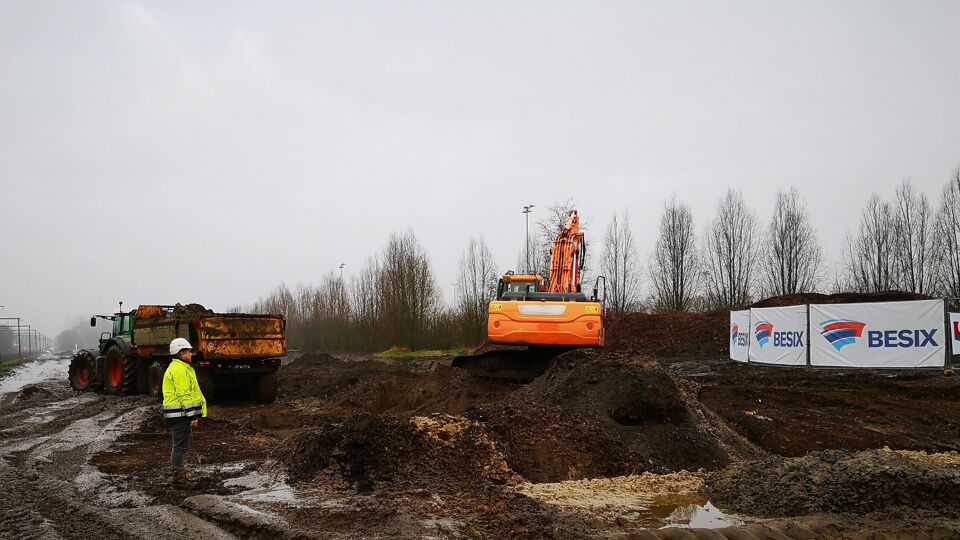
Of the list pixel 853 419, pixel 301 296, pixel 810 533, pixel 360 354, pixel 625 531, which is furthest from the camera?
pixel 301 296

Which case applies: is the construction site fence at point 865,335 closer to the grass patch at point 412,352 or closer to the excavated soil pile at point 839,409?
the excavated soil pile at point 839,409

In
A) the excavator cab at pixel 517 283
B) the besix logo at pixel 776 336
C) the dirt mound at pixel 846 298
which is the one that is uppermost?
the excavator cab at pixel 517 283

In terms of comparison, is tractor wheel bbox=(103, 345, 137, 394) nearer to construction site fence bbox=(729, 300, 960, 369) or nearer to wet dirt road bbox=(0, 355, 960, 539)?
wet dirt road bbox=(0, 355, 960, 539)

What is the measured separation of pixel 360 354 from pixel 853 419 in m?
37.7

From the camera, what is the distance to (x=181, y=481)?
719 cm

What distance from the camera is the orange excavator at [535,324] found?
12.8 metres

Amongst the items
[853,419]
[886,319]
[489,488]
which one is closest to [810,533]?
[489,488]

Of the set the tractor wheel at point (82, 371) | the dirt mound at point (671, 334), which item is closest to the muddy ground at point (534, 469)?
the tractor wheel at point (82, 371)

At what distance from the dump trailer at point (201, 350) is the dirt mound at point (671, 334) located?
16.4 m

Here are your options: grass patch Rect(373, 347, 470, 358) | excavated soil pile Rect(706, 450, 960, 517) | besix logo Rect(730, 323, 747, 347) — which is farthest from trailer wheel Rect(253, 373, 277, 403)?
grass patch Rect(373, 347, 470, 358)

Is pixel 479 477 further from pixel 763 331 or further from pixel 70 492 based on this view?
pixel 763 331

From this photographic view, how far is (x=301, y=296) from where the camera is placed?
6606 cm

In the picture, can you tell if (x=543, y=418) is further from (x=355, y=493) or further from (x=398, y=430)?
(x=355, y=493)

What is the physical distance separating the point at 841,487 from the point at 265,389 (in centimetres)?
1306
